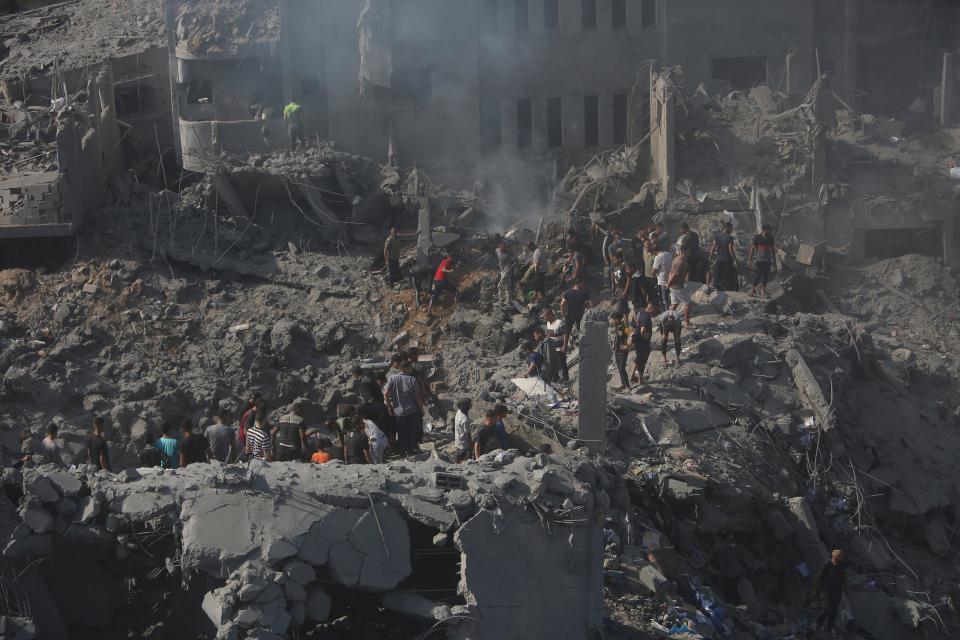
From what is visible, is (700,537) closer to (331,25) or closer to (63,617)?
(63,617)

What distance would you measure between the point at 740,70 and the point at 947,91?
3.87 meters

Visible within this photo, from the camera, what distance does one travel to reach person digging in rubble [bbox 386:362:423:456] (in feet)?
59.3

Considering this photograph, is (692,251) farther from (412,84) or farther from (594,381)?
(412,84)

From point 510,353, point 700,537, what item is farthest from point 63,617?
point 510,353

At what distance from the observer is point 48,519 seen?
45.8ft

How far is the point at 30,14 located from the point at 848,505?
74.6ft

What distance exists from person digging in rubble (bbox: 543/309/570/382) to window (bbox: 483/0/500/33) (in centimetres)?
952

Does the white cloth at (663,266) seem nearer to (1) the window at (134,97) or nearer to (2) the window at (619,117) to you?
(2) the window at (619,117)

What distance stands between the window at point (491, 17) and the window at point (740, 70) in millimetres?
4181

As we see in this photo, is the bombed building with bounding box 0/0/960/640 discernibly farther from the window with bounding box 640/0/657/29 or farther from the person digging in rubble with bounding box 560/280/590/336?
the person digging in rubble with bounding box 560/280/590/336

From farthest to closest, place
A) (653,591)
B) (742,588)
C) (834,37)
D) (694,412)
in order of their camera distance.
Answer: (834,37) → (694,412) → (742,588) → (653,591)

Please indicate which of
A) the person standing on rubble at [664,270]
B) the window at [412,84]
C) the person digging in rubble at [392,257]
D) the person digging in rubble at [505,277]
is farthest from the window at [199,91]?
the person standing on rubble at [664,270]

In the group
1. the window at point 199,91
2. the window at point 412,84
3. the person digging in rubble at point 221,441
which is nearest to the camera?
the person digging in rubble at point 221,441

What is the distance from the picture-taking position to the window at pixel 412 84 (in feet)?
94.5
